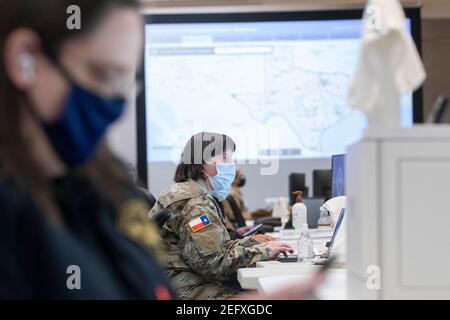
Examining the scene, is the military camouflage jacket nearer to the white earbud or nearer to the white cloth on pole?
the white cloth on pole

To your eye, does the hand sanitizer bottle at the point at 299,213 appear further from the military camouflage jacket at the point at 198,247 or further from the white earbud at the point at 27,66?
the white earbud at the point at 27,66

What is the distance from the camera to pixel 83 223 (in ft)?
2.58

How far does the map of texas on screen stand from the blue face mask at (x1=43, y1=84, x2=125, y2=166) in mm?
3814

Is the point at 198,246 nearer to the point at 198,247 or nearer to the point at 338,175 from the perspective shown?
the point at 198,247

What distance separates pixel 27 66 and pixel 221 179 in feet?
6.67

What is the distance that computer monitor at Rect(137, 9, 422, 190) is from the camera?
4.68 metres

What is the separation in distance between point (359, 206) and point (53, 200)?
0.69 metres

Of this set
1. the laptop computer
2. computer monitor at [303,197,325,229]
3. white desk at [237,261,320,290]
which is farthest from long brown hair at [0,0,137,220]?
computer monitor at [303,197,325,229]

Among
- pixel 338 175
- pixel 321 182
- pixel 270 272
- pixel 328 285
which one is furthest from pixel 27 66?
pixel 321 182

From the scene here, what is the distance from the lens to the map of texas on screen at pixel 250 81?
4.68m

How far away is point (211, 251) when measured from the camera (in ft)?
7.78

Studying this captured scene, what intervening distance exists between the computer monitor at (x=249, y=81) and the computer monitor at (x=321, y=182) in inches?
17.0
